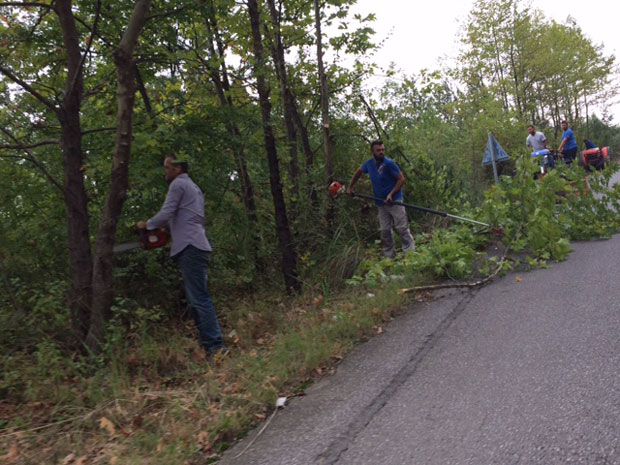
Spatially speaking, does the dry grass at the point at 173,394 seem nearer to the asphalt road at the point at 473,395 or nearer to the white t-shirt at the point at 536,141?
the asphalt road at the point at 473,395

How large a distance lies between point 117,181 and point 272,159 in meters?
2.86

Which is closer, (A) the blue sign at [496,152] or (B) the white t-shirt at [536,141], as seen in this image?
(A) the blue sign at [496,152]

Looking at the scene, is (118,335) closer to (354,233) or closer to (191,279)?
(191,279)

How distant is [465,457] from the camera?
2951mm

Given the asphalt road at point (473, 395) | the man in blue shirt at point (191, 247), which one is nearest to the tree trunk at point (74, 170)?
the man in blue shirt at point (191, 247)

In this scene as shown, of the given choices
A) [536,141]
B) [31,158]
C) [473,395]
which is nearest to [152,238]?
[31,158]

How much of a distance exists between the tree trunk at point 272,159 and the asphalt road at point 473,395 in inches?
109

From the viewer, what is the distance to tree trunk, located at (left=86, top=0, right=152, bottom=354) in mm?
5516

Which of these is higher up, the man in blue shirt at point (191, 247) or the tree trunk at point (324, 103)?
the tree trunk at point (324, 103)

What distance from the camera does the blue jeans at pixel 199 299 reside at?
18.7 ft

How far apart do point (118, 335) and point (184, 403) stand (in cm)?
139

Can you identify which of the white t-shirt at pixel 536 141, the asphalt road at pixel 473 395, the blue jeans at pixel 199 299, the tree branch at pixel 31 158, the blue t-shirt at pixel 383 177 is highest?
the tree branch at pixel 31 158

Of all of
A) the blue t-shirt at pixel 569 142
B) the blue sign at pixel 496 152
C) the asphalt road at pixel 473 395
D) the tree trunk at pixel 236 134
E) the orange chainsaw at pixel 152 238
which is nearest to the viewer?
the asphalt road at pixel 473 395

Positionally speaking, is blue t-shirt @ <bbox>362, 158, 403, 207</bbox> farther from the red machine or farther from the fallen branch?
the red machine
